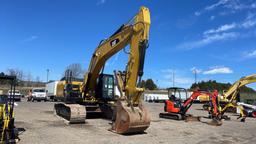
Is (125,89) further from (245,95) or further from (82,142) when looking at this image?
(245,95)

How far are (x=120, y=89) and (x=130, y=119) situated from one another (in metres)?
4.41

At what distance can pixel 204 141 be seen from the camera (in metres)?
11.1

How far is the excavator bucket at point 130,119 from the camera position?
11.3 m

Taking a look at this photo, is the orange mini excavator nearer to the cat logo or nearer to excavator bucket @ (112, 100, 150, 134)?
the cat logo

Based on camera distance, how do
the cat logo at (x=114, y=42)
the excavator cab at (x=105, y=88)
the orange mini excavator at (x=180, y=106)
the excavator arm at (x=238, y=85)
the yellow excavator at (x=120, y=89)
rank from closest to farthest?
the yellow excavator at (x=120, y=89), the cat logo at (x=114, y=42), the excavator cab at (x=105, y=88), the orange mini excavator at (x=180, y=106), the excavator arm at (x=238, y=85)

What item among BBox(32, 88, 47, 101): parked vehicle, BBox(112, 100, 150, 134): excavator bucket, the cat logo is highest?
the cat logo

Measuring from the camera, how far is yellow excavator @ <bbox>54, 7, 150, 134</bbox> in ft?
38.1

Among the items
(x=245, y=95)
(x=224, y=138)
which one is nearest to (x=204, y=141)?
(x=224, y=138)

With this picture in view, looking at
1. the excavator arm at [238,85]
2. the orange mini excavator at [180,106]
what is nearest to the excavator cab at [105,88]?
the orange mini excavator at [180,106]

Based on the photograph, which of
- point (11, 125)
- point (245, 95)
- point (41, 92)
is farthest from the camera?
point (245, 95)

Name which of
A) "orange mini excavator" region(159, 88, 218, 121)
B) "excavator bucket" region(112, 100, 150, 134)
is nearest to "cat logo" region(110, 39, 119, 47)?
"excavator bucket" region(112, 100, 150, 134)

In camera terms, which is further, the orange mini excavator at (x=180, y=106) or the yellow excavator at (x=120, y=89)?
the orange mini excavator at (x=180, y=106)

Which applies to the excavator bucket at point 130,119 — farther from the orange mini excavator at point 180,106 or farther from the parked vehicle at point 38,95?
the parked vehicle at point 38,95

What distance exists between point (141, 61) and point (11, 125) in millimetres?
5252
